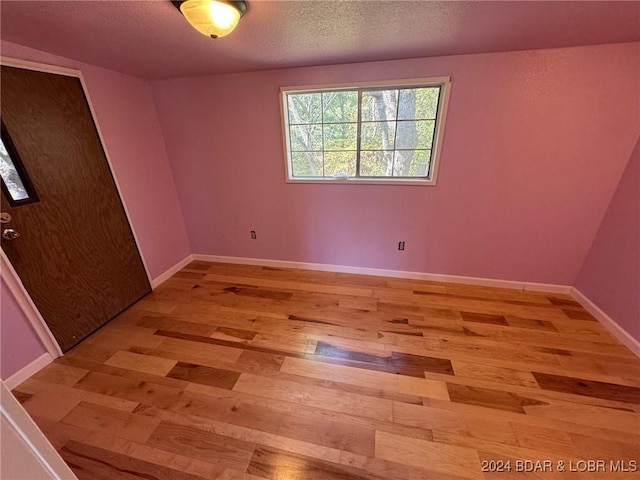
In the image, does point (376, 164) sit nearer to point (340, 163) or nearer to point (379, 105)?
point (340, 163)

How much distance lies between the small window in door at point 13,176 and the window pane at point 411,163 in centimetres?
275

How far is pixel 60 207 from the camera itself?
1751 mm

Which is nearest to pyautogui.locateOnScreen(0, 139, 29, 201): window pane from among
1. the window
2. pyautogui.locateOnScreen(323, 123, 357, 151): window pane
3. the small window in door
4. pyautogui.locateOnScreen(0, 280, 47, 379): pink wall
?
the small window in door

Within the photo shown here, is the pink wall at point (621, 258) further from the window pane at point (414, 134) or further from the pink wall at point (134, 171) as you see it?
the pink wall at point (134, 171)

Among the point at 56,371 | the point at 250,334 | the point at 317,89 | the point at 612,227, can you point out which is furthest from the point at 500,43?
the point at 56,371

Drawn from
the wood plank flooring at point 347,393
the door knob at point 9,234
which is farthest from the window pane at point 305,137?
the door knob at point 9,234

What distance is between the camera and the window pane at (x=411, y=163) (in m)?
2.30

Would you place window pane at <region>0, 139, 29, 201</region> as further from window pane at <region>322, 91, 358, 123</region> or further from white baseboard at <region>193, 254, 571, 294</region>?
window pane at <region>322, 91, 358, 123</region>

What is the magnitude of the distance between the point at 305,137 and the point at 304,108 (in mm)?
262

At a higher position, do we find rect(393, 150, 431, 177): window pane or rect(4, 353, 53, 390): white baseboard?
rect(393, 150, 431, 177): window pane

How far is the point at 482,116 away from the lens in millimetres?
1988

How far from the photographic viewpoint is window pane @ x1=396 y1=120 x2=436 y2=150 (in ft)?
7.17

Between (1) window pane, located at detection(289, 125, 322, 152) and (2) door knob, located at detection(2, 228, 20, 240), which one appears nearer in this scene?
(2) door knob, located at detection(2, 228, 20, 240)

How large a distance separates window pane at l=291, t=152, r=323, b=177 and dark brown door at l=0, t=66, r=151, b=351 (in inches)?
64.3
